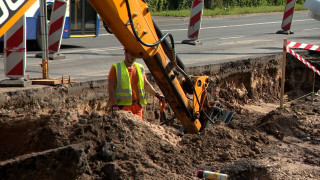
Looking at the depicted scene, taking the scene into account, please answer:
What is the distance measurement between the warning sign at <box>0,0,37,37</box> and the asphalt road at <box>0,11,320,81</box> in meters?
4.20

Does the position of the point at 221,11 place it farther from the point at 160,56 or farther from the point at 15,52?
the point at 160,56

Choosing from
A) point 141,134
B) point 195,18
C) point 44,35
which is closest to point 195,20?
point 195,18

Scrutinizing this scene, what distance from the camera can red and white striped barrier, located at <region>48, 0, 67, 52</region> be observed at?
13633mm

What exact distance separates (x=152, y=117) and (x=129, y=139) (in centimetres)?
407

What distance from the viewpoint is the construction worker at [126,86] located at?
803 centimetres

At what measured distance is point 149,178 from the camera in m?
6.11

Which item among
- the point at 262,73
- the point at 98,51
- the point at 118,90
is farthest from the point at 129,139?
the point at 98,51

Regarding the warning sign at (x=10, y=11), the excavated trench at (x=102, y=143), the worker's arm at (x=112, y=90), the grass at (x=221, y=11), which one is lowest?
the excavated trench at (x=102, y=143)

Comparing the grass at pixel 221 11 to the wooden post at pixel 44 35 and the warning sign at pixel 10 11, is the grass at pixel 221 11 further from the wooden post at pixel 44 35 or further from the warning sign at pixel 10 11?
the warning sign at pixel 10 11

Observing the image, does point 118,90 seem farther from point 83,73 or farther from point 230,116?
point 83,73

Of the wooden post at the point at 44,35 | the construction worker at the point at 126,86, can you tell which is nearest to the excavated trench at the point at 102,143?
the construction worker at the point at 126,86

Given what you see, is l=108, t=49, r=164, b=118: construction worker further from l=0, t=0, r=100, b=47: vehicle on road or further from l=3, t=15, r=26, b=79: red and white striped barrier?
l=0, t=0, r=100, b=47: vehicle on road

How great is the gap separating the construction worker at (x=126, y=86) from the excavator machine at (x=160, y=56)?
0.29 metres

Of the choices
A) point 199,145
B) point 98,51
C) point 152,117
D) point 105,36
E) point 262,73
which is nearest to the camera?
point 199,145
